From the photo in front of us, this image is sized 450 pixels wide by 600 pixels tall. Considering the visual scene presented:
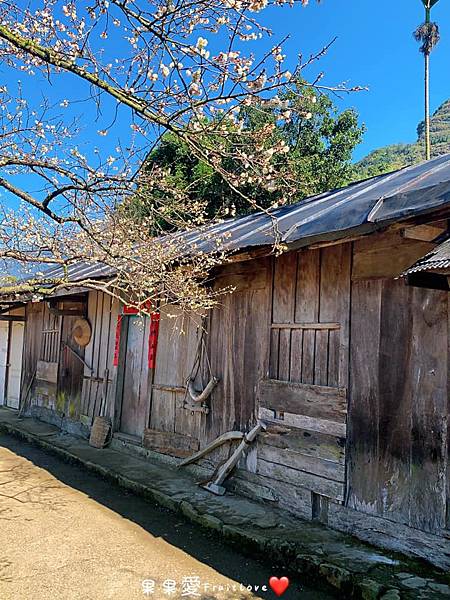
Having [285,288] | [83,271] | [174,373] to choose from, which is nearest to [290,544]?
[285,288]

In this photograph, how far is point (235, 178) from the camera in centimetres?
354

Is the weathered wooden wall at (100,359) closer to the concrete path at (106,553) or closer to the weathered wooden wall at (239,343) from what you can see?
the concrete path at (106,553)

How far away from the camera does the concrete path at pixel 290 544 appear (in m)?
3.53

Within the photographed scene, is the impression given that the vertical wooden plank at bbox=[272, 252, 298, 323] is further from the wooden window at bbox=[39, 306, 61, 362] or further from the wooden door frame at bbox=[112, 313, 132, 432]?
the wooden window at bbox=[39, 306, 61, 362]

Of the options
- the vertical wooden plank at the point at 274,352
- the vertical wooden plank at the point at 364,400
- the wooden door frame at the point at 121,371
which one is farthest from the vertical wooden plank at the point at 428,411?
Result: the wooden door frame at the point at 121,371

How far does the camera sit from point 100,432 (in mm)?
8305

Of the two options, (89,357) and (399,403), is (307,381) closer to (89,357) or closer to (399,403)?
(399,403)

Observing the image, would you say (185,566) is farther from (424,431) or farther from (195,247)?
(195,247)

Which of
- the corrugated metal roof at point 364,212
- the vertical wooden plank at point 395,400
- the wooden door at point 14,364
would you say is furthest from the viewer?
the wooden door at point 14,364

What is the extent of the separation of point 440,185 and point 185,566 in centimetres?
356

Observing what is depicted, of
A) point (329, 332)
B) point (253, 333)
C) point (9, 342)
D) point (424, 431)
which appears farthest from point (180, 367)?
point (9, 342)

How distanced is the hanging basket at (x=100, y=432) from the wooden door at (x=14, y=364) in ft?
15.5

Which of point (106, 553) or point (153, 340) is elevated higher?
point (153, 340)

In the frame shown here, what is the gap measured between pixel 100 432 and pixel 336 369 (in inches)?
195
